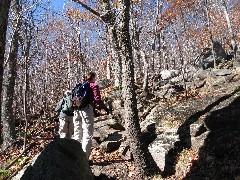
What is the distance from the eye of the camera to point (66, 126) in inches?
292

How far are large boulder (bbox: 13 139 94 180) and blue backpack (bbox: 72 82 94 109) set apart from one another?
3.44ft

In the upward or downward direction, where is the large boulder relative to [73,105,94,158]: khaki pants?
downward

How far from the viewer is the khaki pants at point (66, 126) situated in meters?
7.36

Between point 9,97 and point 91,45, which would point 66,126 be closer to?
point 9,97

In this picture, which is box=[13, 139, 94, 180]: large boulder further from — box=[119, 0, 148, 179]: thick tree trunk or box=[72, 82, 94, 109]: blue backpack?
box=[119, 0, 148, 179]: thick tree trunk

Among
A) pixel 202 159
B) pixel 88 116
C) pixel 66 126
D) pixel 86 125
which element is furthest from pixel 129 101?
pixel 202 159

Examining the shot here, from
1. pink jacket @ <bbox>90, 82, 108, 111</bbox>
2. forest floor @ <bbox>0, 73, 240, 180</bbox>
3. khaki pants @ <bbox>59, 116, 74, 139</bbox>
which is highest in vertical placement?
pink jacket @ <bbox>90, 82, 108, 111</bbox>

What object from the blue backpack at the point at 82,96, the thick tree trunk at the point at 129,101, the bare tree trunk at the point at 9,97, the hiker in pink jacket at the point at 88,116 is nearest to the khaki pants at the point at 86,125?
the hiker in pink jacket at the point at 88,116

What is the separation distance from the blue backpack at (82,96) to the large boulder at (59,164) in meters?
1.05

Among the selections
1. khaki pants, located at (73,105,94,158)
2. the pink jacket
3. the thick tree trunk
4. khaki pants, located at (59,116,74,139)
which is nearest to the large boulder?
Result: khaki pants, located at (73,105,94,158)

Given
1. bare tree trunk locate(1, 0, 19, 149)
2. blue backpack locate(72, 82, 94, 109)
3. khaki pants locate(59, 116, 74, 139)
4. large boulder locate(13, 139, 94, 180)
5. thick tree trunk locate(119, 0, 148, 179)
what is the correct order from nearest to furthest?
large boulder locate(13, 139, 94, 180) → blue backpack locate(72, 82, 94, 109) → thick tree trunk locate(119, 0, 148, 179) → khaki pants locate(59, 116, 74, 139) → bare tree trunk locate(1, 0, 19, 149)

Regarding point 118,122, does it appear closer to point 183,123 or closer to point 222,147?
point 183,123

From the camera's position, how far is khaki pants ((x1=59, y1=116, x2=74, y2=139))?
24.1ft

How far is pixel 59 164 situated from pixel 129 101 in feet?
7.73
